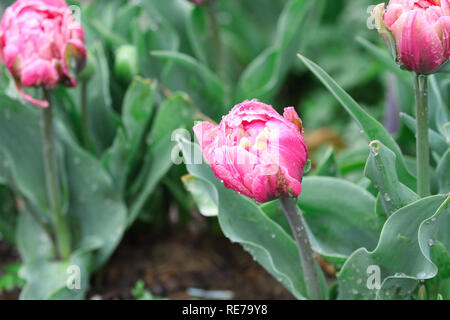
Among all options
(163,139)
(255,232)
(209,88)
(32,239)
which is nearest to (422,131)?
(255,232)

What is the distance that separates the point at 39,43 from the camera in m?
1.20

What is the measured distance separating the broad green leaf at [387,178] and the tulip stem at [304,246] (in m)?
0.14

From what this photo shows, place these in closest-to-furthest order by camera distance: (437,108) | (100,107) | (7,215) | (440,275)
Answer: (440,275) → (437,108) → (100,107) → (7,215)

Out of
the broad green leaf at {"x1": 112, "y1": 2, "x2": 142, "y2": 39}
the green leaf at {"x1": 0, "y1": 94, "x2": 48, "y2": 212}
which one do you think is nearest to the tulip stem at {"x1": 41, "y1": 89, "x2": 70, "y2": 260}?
the green leaf at {"x1": 0, "y1": 94, "x2": 48, "y2": 212}

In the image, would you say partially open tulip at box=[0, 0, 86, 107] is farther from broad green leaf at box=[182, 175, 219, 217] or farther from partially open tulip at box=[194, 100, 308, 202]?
partially open tulip at box=[194, 100, 308, 202]

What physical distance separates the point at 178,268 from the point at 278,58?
0.63 m

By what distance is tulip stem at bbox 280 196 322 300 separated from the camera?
A: 995 millimetres

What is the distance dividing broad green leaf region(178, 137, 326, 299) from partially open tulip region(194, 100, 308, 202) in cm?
22

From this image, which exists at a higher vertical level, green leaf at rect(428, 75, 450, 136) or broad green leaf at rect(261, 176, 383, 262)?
green leaf at rect(428, 75, 450, 136)

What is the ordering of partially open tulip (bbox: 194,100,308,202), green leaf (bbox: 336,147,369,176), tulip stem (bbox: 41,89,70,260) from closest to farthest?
partially open tulip (bbox: 194,100,308,202)
tulip stem (bbox: 41,89,70,260)
green leaf (bbox: 336,147,369,176)

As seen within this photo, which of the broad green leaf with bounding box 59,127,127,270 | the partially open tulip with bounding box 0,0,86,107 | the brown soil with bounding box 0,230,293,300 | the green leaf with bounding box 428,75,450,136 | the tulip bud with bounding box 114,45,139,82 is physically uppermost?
the partially open tulip with bounding box 0,0,86,107

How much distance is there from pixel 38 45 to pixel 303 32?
0.81 metres

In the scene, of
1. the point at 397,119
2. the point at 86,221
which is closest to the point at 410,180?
the point at 397,119

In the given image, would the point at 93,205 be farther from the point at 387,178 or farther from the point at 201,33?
the point at 387,178
